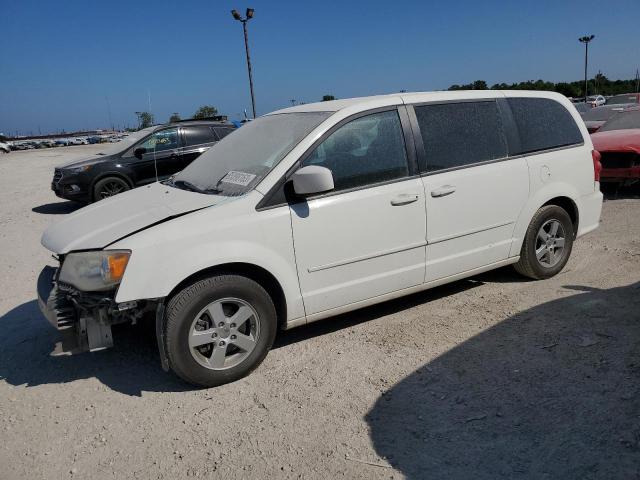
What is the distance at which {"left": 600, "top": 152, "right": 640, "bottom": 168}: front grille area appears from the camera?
27.8 feet

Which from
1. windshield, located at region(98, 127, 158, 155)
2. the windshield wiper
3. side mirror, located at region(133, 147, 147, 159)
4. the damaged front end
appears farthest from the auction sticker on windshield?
windshield, located at region(98, 127, 158, 155)

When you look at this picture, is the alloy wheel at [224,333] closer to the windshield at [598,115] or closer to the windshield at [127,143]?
the windshield at [127,143]

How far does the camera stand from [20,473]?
112 inches

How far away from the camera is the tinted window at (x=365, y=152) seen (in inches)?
149

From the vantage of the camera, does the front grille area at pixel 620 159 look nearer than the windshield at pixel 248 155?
No

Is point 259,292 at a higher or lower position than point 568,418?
higher

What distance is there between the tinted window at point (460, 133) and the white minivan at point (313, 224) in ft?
0.04

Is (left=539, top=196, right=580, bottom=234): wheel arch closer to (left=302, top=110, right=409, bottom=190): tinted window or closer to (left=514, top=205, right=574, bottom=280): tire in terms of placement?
(left=514, top=205, right=574, bottom=280): tire

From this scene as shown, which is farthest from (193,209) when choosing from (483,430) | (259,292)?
(483,430)

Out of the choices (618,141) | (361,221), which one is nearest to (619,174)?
(618,141)

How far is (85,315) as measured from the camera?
3299 mm

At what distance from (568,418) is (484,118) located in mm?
2571

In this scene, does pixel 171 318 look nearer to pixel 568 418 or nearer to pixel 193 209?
pixel 193 209

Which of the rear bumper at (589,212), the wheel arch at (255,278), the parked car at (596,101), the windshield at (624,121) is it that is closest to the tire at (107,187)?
the wheel arch at (255,278)
